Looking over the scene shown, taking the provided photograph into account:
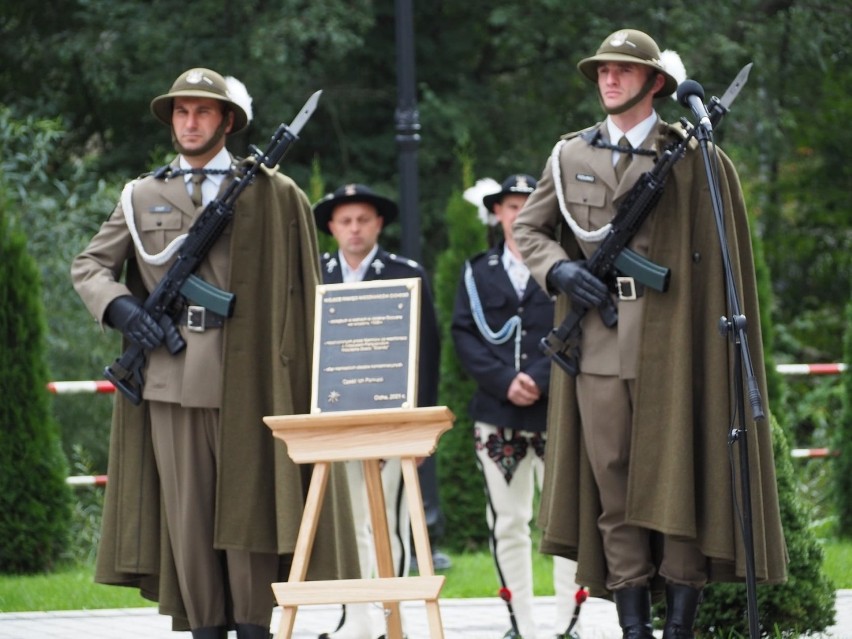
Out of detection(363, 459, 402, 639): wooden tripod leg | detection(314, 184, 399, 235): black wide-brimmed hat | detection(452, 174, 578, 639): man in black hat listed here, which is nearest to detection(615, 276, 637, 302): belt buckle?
detection(363, 459, 402, 639): wooden tripod leg

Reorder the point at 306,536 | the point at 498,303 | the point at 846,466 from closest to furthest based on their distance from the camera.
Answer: the point at 306,536
the point at 498,303
the point at 846,466

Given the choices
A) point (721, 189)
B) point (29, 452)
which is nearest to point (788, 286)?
point (29, 452)

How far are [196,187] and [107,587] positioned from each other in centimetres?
355

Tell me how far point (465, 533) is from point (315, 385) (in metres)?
5.82

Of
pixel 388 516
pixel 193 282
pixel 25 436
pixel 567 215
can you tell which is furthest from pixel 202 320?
pixel 25 436

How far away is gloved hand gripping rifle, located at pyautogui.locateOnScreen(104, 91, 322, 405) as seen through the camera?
6418mm

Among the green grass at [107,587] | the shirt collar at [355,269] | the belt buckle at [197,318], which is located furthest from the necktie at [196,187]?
the green grass at [107,587]

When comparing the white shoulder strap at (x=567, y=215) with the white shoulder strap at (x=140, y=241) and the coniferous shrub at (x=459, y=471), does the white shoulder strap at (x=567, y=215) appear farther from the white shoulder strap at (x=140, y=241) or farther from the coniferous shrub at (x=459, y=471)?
the coniferous shrub at (x=459, y=471)

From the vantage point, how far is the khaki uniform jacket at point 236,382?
6.39 metres

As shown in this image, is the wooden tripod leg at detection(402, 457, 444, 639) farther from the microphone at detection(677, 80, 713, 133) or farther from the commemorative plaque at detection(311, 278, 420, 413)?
the microphone at detection(677, 80, 713, 133)

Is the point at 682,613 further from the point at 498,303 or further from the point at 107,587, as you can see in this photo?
the point at 107,587

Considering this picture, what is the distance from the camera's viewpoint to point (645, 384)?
6105mm

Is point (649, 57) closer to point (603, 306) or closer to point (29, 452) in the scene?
point (603, 306)

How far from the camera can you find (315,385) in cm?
611
